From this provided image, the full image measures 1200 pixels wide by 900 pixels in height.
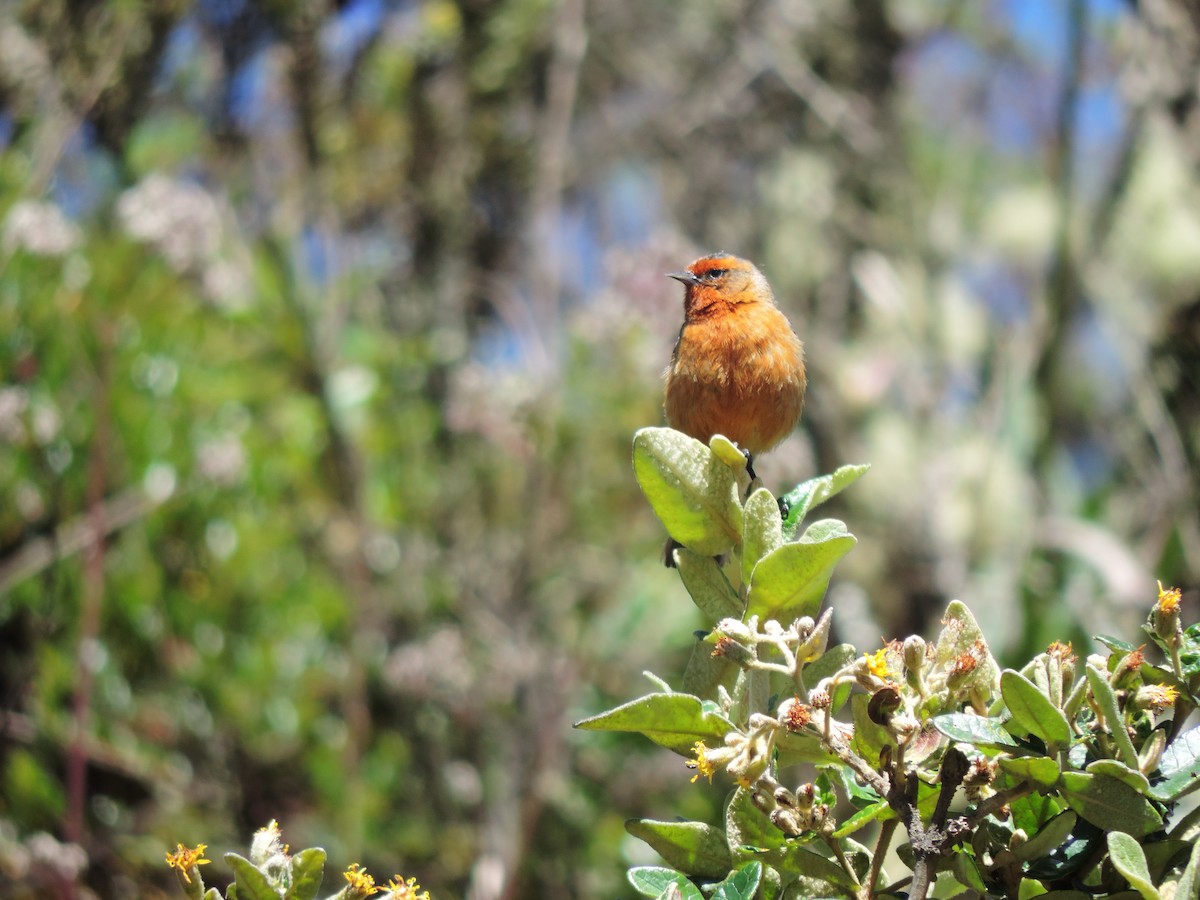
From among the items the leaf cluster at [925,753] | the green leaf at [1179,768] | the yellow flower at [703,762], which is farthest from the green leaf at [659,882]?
the green leaf at [1179,768]

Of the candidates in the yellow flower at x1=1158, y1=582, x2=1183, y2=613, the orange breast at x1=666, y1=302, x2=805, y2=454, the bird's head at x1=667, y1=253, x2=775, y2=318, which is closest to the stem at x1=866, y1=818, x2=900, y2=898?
the yellow flower at x1=1158, y1=582, x2=1183, y2=613

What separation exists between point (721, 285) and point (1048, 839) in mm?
2343

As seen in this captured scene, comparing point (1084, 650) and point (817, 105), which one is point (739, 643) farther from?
point (817, 105)

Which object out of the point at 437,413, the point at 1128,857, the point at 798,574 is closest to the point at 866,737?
the point at 798,574

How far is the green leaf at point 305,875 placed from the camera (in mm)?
1142

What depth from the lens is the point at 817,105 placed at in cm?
579

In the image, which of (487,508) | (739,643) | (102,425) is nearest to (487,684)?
(487,508)

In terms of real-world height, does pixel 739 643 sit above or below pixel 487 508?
above

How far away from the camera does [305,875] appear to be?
45.4 inches

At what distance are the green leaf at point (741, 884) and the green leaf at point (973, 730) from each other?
8.7 inches

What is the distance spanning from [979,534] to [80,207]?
399cm

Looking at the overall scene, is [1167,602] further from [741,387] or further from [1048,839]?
[741,387]

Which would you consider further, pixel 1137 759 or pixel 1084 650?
pixel 1084 650

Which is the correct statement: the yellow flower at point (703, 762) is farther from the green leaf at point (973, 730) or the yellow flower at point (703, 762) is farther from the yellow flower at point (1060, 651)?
the yellow flower at point (1060, 651)
